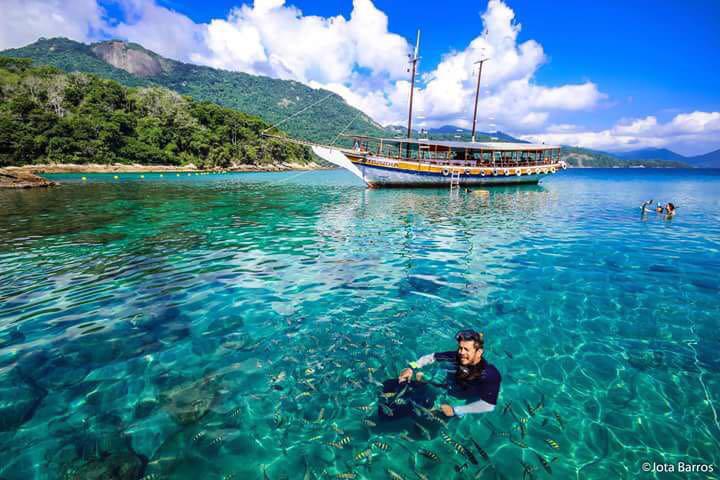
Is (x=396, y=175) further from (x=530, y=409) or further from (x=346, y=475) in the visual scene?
(x=346, y=475)

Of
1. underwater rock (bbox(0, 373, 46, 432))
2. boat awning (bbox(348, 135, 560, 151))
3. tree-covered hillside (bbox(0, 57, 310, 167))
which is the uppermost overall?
tree-covered hillside (bbox(0, 57, 310, 167))

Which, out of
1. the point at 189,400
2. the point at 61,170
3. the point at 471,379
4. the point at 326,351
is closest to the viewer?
the point at 189,400

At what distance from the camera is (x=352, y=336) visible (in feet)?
21.1

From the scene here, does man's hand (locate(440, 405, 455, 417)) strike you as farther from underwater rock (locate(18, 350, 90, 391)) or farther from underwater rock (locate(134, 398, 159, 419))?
underwater rock (locate(18, 350, 90, 391))

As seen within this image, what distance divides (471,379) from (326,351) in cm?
253

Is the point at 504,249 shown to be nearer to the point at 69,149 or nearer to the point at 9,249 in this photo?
the point at 9,249

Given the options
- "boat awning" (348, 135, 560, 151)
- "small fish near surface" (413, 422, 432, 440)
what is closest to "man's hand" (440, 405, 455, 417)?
"small fish near surface" (413, 422, 432, 440)

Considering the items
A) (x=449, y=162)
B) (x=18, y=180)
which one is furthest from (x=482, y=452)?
(x=18, y=180)

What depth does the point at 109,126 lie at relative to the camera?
78.4m

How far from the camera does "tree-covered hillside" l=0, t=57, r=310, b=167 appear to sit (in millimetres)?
68000

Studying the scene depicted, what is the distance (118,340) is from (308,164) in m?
144

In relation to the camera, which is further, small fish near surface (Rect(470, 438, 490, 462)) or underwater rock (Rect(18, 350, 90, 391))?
underwater rock (Rect(18, 350, 90, 391))

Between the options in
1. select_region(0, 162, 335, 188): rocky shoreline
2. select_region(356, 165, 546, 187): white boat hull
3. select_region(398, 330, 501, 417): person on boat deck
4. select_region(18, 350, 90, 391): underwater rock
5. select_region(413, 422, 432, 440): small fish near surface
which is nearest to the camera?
select_region(413, 422, 432, 440): small fish near surface

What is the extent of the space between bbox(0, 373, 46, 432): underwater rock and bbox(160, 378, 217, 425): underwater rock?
170 centimetres
